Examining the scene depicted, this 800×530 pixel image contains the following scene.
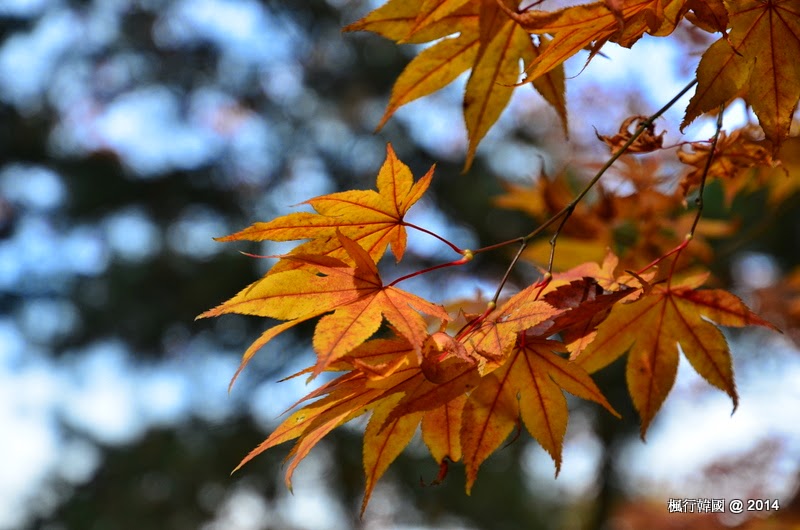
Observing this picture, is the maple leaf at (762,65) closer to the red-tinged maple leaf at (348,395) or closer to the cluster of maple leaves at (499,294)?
the cluster of maple leaves at (499,294)

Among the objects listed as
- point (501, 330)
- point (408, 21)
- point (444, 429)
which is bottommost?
point (444, 429)

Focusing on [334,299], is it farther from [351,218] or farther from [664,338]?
[664,338]

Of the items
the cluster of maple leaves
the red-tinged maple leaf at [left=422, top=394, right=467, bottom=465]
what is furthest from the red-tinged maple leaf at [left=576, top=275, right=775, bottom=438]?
the red-tinged maple leaf at [left=422, top=394, right=467, bottom=465]

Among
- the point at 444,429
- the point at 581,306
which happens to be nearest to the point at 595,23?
the point at 581,306

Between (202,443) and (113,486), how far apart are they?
0.45m

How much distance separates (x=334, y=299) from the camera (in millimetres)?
429

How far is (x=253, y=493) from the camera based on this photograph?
319 centimetres

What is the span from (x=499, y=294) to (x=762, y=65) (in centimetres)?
21

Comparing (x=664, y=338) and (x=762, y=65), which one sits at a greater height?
(x=762, y=65)

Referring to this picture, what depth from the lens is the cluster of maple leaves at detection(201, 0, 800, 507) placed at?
396mm

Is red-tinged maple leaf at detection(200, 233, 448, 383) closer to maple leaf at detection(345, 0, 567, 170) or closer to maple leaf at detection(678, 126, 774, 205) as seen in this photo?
maple leaf at detection(345, 0, 567, 170)

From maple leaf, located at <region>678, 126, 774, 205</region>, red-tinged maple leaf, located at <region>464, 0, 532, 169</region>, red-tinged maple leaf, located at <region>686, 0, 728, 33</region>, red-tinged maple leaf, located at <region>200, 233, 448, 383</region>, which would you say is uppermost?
red-tinged maple leaf, located at <region>686, 0, 728, 33</region>

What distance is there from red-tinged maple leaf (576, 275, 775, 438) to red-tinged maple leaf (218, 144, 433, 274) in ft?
0.57

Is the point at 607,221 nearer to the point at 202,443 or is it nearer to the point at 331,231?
the point at 331,231
